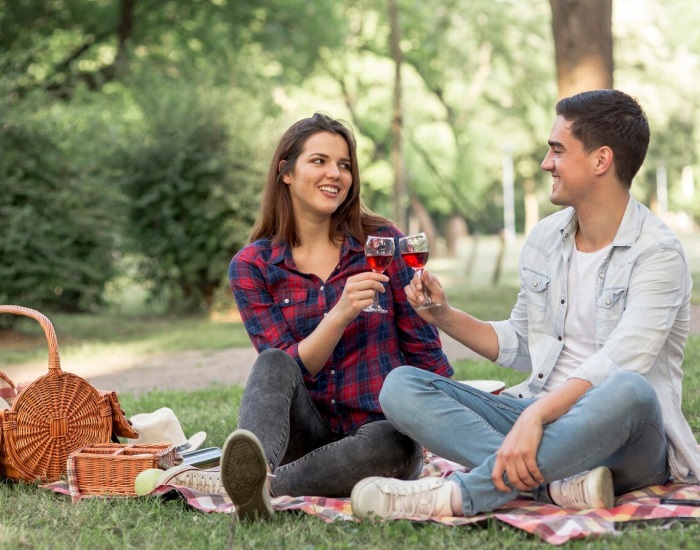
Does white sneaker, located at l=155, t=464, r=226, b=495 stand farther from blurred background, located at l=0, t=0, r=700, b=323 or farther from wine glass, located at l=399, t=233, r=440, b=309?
blurred background, located at l=0, t=0, r=700, b=323

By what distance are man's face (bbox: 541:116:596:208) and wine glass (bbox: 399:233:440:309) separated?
0.53 m

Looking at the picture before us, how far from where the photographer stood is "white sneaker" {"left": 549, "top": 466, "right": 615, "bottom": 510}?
11.1ft

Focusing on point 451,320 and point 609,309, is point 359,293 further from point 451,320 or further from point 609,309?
point 609,309

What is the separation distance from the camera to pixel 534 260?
3.96m

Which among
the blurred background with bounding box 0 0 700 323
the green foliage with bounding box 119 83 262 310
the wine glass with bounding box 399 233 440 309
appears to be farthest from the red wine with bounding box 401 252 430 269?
the green foliage with bounding box 119 83 262 310

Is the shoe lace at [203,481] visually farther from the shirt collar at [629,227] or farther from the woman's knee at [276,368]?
the shirt collar at [629,227]

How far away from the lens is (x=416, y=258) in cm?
373

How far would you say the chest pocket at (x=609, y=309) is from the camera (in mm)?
3586

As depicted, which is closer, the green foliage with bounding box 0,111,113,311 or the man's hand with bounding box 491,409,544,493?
the man's hand with bounding box 491,409,544,493

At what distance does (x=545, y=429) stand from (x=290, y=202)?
1.72 meters

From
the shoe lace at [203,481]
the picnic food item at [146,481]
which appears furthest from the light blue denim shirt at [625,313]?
the picnic food item at [146,481]

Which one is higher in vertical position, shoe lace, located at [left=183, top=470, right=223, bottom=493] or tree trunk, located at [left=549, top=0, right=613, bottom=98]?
tree trunk, located at [left=549, top=0, right=613, bottom=98]

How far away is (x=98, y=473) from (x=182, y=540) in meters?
0.89

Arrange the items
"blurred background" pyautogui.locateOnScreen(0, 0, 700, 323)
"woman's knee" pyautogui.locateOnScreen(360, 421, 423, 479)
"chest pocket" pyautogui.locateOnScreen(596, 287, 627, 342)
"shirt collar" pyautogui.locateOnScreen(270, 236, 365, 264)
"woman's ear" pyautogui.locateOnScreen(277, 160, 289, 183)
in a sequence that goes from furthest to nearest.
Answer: "blurred background" pyautogui.locateOnScreen(0, 0, 700, 323) → "woman's ear" pyautogui.locateOnScreen(277, 160, 289, 183) → "shirt collar" pyautogui.locateOnScreen(270, 236, 365, 264) → "woman's knee" pyautogui.locateOnScreen(360, 421, 423, 479) → "chest pocket" pyautogui.locateOnScreen(596, 287, 627, 342)
